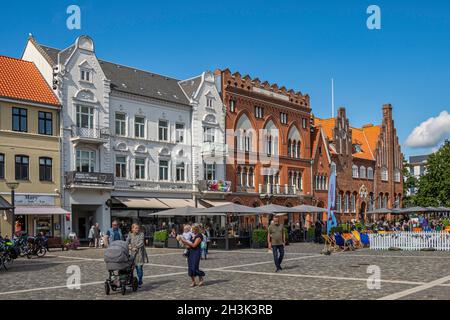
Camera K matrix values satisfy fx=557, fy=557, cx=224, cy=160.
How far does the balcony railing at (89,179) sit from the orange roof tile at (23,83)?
15.7 ft

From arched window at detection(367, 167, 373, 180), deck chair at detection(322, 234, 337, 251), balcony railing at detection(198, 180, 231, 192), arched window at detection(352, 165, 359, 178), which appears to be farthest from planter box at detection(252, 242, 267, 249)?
arched window at detection(367, 167, 373, 180)

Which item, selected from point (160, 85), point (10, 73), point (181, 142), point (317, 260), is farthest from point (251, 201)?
point (317, 260)

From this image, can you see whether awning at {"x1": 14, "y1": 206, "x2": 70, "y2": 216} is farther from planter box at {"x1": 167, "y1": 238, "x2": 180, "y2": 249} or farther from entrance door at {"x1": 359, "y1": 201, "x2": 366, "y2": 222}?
entrance door at {"x1": 359, "y1": 201, "x2": 366, "y2": 222}

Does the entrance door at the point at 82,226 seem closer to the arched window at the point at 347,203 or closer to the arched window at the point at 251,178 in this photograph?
the arched window at the point at 251,178

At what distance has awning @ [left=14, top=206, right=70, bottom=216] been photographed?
108 ft

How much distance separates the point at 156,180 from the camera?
138 ft

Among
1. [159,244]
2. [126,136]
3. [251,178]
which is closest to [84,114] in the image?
[126,136]

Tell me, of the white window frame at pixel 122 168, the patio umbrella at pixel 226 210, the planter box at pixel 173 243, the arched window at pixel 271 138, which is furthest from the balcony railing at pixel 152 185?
the arched window at pixel 271 138

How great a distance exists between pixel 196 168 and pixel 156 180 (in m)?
4.23

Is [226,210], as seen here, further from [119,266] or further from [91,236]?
[119,266]

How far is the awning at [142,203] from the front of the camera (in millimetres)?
38584

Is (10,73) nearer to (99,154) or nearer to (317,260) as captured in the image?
(99,154)

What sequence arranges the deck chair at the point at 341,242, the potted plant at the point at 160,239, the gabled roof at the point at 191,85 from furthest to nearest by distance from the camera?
the gabled roof at the point at 191,85, the potted plant at the point at 160,239, the deck chair at the point at 341,242

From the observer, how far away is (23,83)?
118ft
